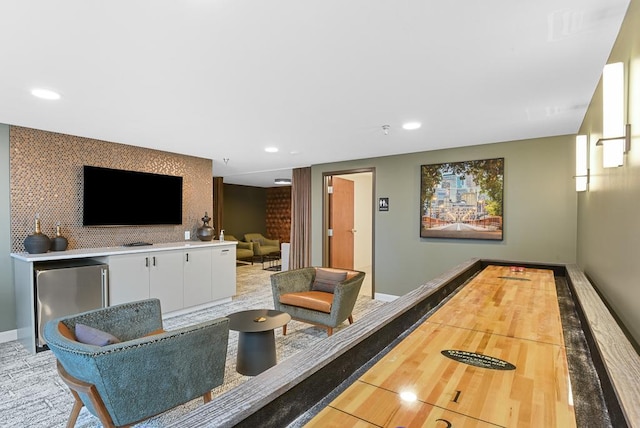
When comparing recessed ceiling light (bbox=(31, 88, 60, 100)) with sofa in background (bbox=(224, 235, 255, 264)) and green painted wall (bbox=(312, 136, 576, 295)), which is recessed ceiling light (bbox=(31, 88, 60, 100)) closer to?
green painted wall (bbox=(312, 136, 576, 295))

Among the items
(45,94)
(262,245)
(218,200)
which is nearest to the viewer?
(45,94)

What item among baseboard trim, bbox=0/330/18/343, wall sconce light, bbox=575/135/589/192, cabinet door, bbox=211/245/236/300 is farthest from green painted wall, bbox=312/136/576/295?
baseboard trim, bbox=0/330/18/343

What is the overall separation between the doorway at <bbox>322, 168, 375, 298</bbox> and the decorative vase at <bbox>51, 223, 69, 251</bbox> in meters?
3.67

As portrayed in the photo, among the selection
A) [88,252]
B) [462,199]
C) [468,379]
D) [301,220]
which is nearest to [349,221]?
[301,220]

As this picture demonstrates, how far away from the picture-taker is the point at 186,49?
1.88 metres

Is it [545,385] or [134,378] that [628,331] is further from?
[134,378]

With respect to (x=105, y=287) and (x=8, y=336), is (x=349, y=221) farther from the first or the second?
(x=8, y=336)

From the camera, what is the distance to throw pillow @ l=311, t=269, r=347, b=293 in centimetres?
374

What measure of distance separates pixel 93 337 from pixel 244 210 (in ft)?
26.5

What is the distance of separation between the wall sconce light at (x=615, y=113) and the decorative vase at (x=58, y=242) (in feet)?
15.7

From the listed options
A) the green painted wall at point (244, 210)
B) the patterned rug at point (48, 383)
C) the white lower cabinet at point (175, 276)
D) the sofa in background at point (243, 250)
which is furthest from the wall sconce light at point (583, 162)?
the green painted wall at point (244, 210)

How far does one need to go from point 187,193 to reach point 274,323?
314 cm

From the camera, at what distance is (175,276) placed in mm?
4219

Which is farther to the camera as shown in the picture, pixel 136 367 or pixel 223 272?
pixel 223 272
